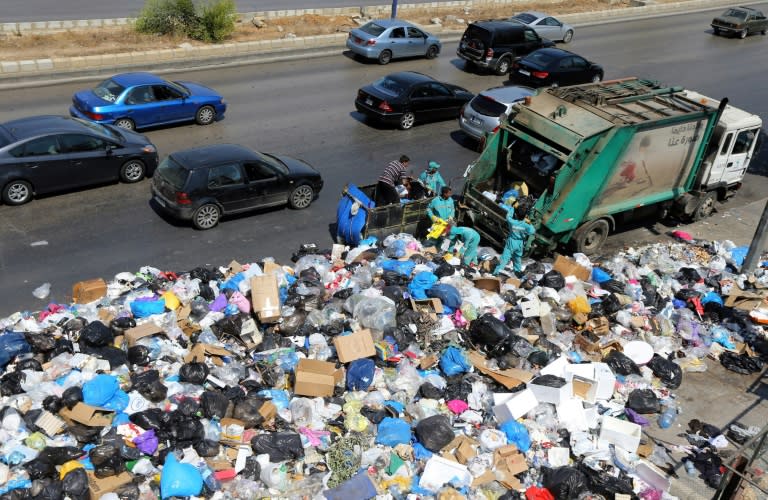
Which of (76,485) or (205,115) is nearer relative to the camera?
(76,485)

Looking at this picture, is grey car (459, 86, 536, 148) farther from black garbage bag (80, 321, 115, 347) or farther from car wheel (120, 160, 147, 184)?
black garbage bag (80, 321, 115, 347)

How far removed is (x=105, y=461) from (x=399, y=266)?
213 inches

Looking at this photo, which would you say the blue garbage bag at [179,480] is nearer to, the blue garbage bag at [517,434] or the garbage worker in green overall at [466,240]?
the blue garbage bag at [517,434]

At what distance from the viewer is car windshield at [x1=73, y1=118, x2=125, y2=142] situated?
14.0 metres

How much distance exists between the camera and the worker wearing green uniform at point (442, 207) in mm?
12234

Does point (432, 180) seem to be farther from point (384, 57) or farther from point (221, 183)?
point (384, 57)

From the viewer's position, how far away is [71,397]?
7988 millimetres

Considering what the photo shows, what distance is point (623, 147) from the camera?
12.0 m

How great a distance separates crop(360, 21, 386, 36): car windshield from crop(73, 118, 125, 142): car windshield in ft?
35.7

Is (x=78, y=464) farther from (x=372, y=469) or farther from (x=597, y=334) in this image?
(x=597, y=334)

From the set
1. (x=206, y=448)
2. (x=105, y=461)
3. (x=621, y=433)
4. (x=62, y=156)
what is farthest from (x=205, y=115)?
(x=621, y=433)

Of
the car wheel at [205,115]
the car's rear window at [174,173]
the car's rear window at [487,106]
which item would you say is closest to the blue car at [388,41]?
the car's rear window at [487,106]

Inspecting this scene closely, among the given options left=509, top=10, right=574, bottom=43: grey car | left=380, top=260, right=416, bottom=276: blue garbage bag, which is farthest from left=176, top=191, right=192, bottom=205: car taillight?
left=509, top=10, right=574, bottom=43: grey car

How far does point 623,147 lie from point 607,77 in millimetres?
13531
